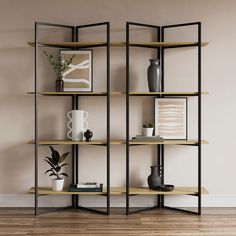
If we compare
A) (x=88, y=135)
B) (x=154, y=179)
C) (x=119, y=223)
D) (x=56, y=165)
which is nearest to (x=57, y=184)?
(x=56, y=165)

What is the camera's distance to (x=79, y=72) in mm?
3795

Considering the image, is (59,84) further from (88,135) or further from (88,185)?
(88,185)

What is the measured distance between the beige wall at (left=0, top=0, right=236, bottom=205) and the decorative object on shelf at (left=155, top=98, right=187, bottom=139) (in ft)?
0.38

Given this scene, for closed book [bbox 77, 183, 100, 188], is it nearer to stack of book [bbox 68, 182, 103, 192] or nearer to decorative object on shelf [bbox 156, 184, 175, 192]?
stack of book [bbox 68, 182, 103, 192]

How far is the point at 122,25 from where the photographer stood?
3.85 m

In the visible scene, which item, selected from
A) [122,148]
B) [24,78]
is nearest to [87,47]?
[24,78]

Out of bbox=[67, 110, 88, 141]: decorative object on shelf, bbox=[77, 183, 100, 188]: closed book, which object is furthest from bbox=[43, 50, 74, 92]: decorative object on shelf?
bbox=[77, 183, 100, 188]: closed book

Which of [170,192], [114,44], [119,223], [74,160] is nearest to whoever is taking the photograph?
[119,223]

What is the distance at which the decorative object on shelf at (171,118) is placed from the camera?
12.4 ft

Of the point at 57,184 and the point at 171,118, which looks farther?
the point at 171,118

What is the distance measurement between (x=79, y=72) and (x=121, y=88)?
369 millimetres

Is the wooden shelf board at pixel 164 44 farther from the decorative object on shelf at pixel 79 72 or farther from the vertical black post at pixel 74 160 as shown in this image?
the vertical black post at pixel 74 160

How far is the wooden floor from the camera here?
313cm

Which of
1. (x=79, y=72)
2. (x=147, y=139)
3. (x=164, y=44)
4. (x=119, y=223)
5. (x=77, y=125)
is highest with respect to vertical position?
(x=164, y=44)
